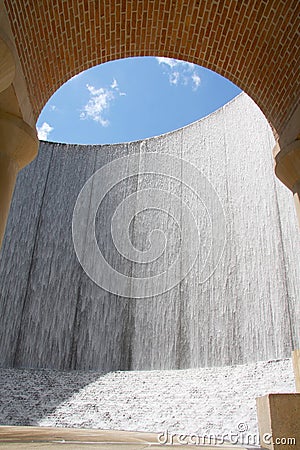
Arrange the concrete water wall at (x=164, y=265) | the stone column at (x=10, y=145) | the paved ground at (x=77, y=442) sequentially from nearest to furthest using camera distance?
the paved ground at (x=77, y=442)
the stone column at (x=10, y=145)
the concrete water wall at (x=164, y=265)

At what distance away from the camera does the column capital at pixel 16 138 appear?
2924mm

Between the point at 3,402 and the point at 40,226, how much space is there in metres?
5.06

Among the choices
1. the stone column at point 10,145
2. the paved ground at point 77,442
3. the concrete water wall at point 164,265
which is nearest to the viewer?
the paved ground at point 77,442

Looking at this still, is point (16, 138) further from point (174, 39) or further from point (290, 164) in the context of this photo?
point (290, 164)

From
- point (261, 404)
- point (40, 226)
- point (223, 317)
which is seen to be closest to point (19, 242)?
point (40, 226)

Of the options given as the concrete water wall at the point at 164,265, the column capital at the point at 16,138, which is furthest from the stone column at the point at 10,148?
the concrete water wall at the point at 164,265

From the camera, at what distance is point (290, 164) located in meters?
3.24

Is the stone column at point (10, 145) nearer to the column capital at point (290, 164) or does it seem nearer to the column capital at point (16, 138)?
the column capital at point (16, 138)

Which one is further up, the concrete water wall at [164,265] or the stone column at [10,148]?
the concrete water wall at [164,265]

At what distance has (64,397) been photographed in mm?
6922

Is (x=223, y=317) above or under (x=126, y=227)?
under

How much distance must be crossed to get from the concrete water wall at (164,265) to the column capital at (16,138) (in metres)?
5.50

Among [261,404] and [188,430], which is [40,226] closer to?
[188,430]

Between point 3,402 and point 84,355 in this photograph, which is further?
point 84,355
